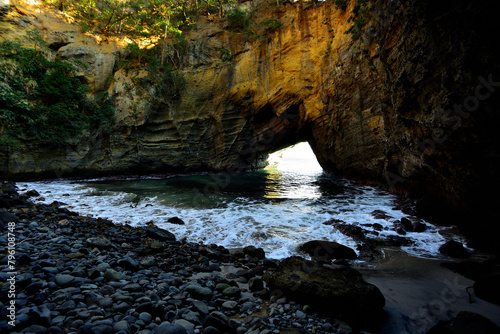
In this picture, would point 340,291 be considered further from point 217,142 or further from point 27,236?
point 217,142

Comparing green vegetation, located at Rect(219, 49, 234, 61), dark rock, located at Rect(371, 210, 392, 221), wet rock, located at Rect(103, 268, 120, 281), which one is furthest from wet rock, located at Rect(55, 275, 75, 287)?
green vegetation, located at Rect(219, 49, 234, 61)

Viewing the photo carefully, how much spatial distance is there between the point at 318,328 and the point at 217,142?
61.2 ft

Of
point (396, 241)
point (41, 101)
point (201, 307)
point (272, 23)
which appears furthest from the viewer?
point (272, 23)

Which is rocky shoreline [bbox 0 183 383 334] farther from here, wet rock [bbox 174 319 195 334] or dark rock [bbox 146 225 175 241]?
A: dark rock [bbox 146 225 175 241]

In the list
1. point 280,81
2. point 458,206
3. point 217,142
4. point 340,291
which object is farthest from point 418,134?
point 217,142

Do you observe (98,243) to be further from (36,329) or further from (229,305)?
(229,305)

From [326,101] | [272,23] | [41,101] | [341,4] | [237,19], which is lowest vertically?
[41,101]

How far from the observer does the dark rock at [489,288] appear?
227 cm

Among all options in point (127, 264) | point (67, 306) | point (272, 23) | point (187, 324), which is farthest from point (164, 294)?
point (272, 23)

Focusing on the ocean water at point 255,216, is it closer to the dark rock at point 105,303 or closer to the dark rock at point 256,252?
the dark rock at point 256,252

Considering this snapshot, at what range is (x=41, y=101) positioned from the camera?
42.5 feet

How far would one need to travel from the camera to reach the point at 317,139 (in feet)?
56.1

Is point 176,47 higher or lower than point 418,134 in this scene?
higher

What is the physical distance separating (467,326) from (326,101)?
15.2 meters
